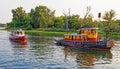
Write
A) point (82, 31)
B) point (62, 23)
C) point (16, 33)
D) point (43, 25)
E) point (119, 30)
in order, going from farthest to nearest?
1. point (43, 25)
2. point (62, 23)
3. point (119, 30)
4. point (16, 33)
5. point (82, 31)

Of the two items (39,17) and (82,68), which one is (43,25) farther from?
(82,68)

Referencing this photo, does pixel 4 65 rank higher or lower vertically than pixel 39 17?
lower

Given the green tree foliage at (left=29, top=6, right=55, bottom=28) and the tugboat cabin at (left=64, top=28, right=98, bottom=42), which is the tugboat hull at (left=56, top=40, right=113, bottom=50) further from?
the green tree foliage at (left=29, top=6, right=55, bottom=28)

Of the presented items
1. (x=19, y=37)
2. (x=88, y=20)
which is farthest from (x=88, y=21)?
(x=19, y=37)

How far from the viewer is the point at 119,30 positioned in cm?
12600

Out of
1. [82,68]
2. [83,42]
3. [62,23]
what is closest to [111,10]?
[62,23]

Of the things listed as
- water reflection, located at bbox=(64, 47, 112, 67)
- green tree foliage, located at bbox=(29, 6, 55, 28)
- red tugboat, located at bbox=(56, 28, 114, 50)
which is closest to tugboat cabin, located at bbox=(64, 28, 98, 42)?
red tugboat, located at bbox=(56, 28, 114, 50)

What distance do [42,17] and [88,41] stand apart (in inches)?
4328

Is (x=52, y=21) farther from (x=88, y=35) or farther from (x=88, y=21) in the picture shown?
(x=88, y=35)

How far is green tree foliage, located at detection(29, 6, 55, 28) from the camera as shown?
6806 inches

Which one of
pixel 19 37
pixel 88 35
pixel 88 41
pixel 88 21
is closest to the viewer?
pixel 88 41

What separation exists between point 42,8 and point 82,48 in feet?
378

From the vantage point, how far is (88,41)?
65.7 metres

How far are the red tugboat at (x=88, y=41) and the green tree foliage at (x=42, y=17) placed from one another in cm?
9863
